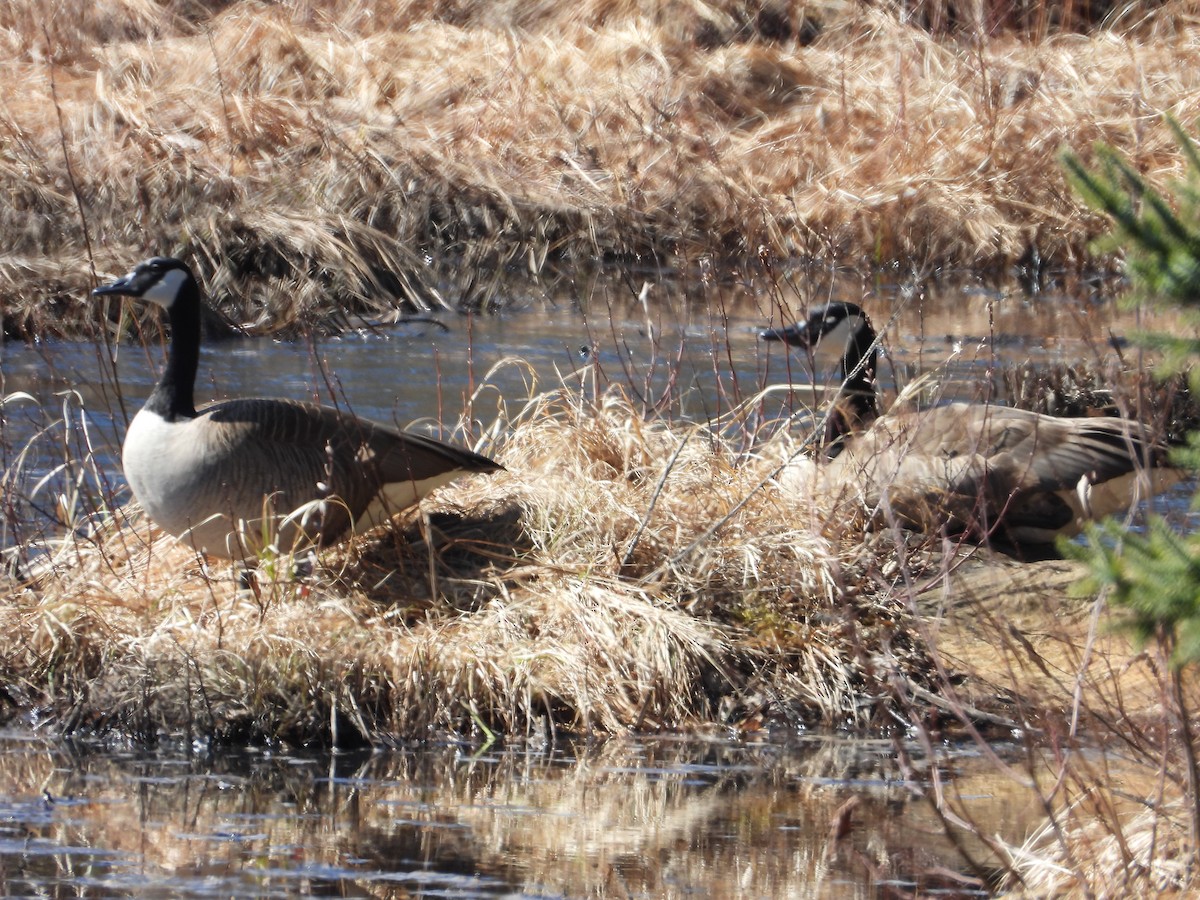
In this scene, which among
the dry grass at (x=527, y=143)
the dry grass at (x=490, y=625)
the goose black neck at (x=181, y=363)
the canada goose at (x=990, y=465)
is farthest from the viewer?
the dry grass at (x=527, y=143)

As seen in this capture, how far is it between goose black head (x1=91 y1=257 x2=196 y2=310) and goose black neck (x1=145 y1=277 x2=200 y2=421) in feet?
Result: 0.06

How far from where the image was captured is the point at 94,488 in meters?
8.36

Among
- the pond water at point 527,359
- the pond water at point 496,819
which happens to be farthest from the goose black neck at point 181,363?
the pond water at point 527,359

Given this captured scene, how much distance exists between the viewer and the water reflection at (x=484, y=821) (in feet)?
13.6

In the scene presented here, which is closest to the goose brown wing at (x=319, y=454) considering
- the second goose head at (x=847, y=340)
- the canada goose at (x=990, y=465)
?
the canada goose at (x=990, y=465)

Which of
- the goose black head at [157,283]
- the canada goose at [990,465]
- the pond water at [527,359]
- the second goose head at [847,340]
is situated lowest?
the pond water at [527,359]

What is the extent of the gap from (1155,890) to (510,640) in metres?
2.75

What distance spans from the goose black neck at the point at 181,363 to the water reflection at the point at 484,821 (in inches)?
56.9

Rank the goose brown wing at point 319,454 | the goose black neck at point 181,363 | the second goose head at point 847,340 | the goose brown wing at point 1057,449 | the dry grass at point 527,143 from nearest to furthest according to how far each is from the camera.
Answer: the goose brown wing at point 319,454
the goose black neck at point 181,363
the goose brown wing at point 1057,449
the second goose head at point 847,340
the dry grass at point 527,143

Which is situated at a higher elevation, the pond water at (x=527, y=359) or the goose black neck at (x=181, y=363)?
the goose black neck at (x=181, y=363)

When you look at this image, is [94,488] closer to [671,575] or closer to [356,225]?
[671,575]

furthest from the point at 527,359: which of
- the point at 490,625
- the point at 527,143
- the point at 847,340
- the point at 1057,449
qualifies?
the point at 527,143

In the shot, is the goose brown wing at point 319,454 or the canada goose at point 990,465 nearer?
the goose brown wing at point 319,454

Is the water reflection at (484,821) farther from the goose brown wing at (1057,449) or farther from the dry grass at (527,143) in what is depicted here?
the dry grass at (527,143)
